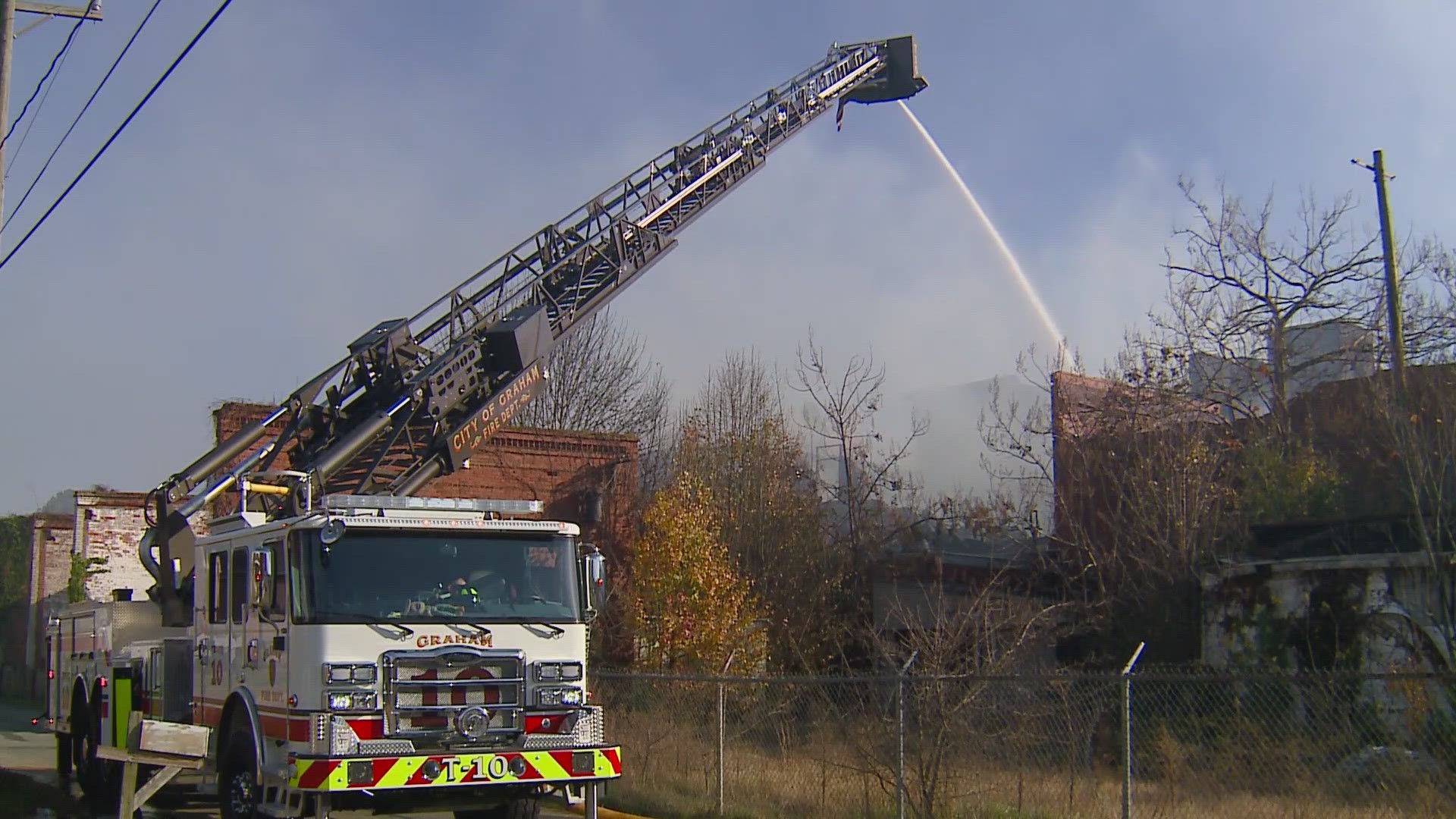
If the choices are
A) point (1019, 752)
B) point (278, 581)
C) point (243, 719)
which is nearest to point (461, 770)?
point (278, 581)

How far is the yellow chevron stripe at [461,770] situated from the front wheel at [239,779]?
106cm

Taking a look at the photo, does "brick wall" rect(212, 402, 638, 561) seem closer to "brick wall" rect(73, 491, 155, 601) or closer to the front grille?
"brick wall" rect(73, 491, 155, 601)

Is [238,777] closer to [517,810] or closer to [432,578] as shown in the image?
[517,810]

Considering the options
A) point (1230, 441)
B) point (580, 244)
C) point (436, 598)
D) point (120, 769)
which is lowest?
point (120, 769)

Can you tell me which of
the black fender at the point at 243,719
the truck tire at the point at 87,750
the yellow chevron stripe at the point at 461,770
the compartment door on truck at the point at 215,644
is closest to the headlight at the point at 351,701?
the yellow chevron stripe at the point at 461,770

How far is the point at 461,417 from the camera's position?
54.4 feet

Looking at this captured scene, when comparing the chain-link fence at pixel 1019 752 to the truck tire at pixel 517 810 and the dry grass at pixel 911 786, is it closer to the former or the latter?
the dry grass at pixel 911 786

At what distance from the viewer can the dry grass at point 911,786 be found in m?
8.88

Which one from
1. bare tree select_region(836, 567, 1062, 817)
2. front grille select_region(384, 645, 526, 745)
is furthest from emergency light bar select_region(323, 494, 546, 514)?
bare tree select_region(836, 567, 1062, 817)

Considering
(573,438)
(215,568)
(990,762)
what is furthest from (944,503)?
(215,568)

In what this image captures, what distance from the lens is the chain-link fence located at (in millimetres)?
8961

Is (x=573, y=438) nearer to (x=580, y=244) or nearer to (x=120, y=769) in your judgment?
(x=580, y=244)

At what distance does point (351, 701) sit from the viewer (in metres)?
9.41

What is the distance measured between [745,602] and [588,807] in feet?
42.3
